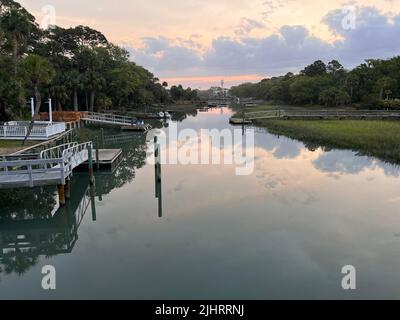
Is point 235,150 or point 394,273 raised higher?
point 235,150

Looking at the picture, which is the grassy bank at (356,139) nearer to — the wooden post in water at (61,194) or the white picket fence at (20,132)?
the wooden post in water at (61,194)

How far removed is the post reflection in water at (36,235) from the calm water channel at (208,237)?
35mm

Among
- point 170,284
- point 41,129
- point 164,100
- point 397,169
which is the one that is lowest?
point 170,284

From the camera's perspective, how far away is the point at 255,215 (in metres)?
14.2

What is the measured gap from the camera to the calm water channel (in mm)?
8992

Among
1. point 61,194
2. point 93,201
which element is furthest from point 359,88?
point 61,194

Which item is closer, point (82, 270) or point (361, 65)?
point (82, 270)

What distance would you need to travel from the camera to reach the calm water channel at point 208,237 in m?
8.99

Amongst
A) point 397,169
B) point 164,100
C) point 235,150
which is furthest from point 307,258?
point 164,100

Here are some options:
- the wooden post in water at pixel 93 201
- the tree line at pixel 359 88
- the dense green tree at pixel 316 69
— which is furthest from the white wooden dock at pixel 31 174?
the dense green tree at pixel 316 69

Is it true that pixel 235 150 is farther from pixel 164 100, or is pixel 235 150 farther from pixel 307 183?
pixel 164 100

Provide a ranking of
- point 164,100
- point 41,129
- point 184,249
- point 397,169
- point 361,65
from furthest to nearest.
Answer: point 164,100 < point 361,65 < point 41,129 < point 397,169 < point 184,249

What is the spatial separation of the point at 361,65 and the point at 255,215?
230ft

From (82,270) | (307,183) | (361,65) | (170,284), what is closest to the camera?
(170,284)
